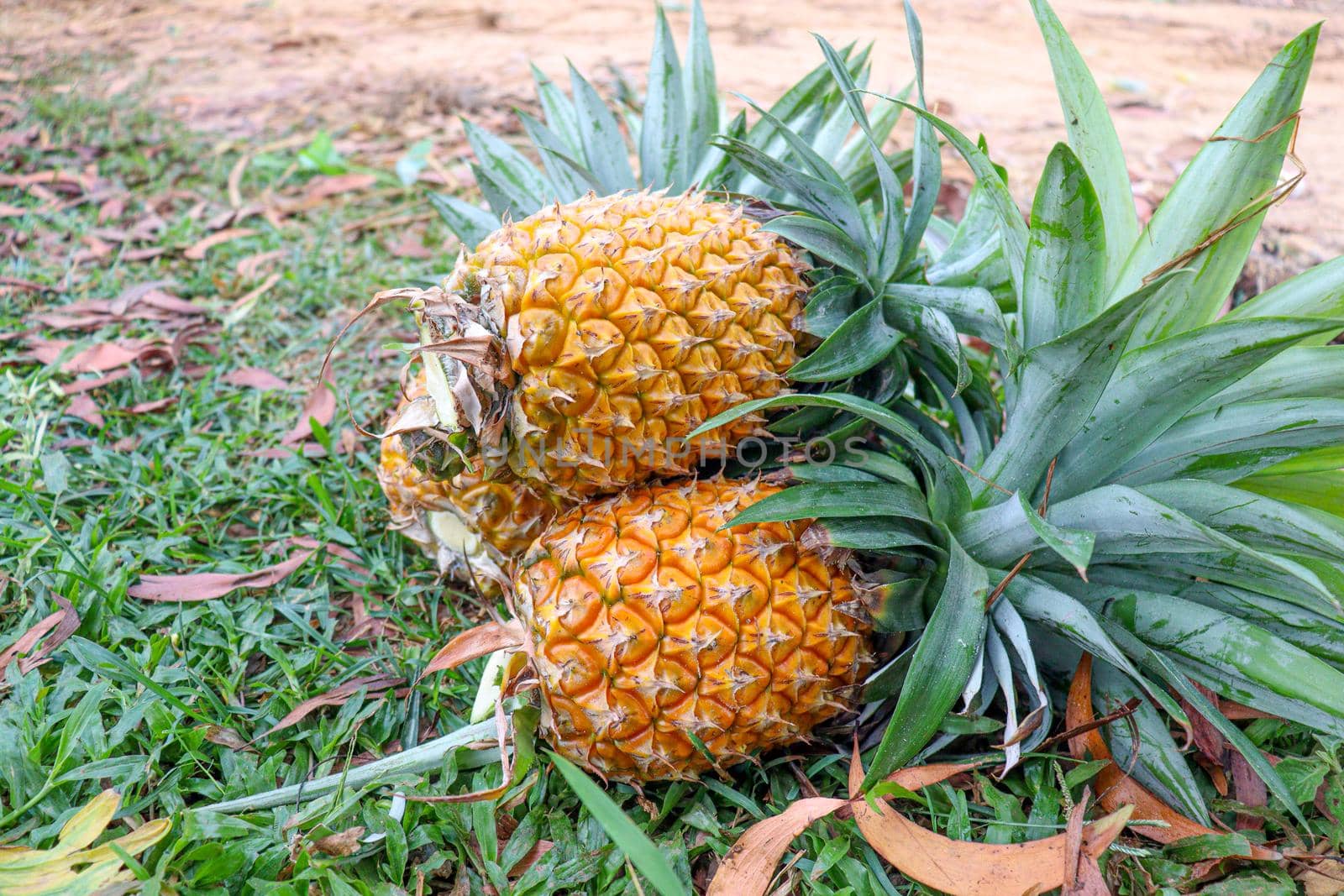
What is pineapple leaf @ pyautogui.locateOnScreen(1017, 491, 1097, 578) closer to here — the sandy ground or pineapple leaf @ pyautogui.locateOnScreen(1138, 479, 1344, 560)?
pineapple leaf @ pyautogui.locateOnScreen(1138, 479, 1344, 560)

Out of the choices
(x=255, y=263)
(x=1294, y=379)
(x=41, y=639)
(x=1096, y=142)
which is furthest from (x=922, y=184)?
(x=255, y=263)

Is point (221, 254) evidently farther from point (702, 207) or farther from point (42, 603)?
point (702, 207)

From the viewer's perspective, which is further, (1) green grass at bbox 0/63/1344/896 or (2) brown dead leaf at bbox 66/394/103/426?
(2) brown dead leaf at bbox 66/394/103/426

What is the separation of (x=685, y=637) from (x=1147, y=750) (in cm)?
108

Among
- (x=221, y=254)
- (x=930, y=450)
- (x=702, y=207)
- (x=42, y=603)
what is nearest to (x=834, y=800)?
(x=930, y=450)

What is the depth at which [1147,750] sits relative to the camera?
1.89 metres

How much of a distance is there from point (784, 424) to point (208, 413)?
7.34 ft

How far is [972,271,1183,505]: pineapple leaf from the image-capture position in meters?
1.47

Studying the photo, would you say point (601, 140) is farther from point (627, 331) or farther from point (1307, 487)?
point (1307, 487)

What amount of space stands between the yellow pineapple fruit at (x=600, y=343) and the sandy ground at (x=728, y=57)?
3.10 metres

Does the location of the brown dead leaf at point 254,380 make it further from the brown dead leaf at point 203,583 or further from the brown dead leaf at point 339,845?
the brown dead leaf at point 339,845

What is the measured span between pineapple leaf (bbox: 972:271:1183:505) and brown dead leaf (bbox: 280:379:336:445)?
7.49ft

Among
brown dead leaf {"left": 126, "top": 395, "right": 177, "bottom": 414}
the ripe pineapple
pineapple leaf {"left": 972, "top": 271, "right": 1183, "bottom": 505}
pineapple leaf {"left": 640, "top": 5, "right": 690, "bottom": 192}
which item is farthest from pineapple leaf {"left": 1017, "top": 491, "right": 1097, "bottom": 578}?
brown dead leaf {"left": 126, "top": 395, "right": 177, "bottom": 414}

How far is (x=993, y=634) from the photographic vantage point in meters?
1.84
